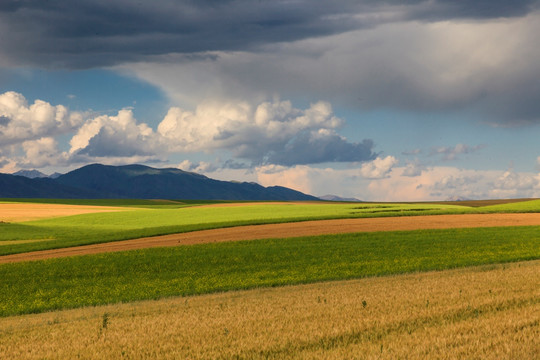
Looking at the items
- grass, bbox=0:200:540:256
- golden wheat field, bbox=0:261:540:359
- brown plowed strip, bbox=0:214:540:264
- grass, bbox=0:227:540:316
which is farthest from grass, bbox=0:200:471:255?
golden wheat field, bbox=0:261:540:359

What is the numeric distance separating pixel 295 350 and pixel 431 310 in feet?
15.8

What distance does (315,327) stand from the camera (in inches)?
525

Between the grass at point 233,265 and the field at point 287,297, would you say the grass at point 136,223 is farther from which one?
the grass at point 233,265

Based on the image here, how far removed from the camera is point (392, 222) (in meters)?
60.5

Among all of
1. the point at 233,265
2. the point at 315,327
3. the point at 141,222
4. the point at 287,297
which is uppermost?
the point at 315,327

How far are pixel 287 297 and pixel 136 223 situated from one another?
64.6 m

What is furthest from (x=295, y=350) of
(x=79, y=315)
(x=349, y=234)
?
(x=349, y=234)

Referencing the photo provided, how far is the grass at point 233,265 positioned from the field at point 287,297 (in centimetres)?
10

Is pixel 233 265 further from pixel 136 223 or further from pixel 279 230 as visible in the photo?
pixel 136 223

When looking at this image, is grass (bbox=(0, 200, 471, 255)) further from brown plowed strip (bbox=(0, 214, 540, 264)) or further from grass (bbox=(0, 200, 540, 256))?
brown plowed strip (bbox=(0, 214, 540, 264))

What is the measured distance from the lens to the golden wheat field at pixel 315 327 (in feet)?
37.4

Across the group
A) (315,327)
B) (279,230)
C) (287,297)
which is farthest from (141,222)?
(315,327)

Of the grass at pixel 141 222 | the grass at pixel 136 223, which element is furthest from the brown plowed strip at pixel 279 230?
the grass at pixel 141 222

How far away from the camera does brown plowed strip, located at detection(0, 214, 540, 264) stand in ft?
150
